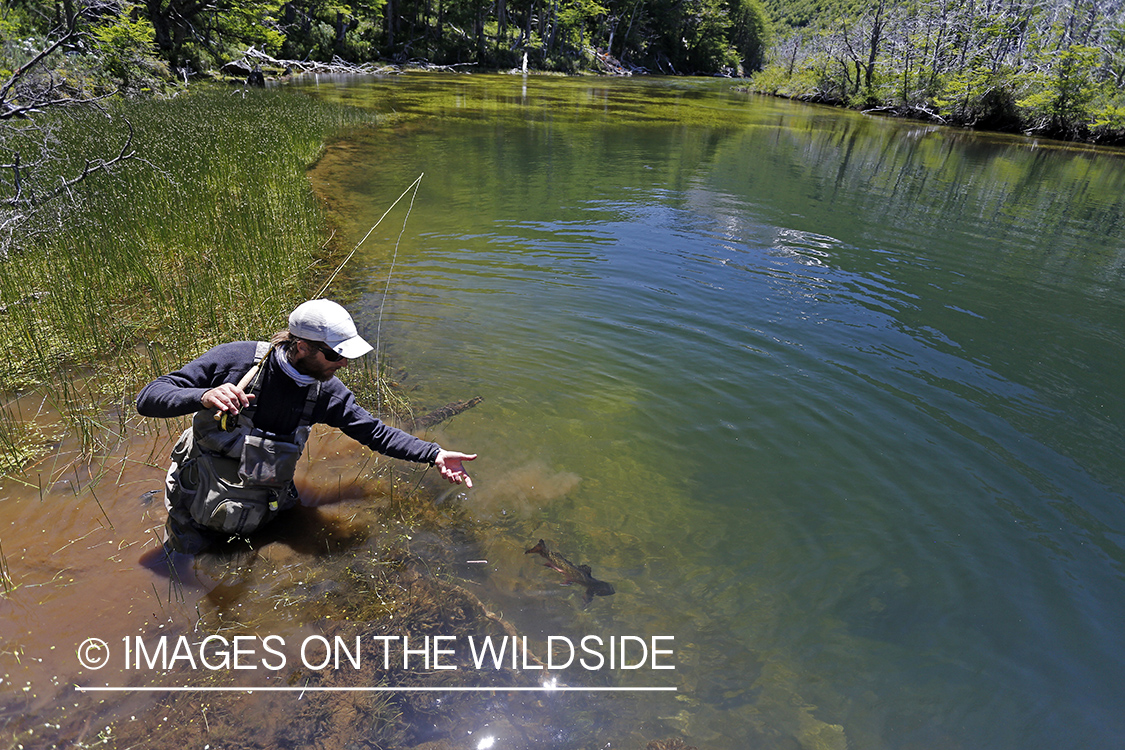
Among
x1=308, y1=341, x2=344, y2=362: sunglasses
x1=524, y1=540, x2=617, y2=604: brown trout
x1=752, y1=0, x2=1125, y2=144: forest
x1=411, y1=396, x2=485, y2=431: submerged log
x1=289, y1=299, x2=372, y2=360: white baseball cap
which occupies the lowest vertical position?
x1=524, y1=540, x2=617, y2=604: brown trout

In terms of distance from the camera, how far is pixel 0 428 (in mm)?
4000

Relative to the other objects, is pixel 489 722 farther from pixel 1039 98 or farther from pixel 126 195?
pixel 1039 98

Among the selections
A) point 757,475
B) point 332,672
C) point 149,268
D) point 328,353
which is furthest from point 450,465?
point 149,268

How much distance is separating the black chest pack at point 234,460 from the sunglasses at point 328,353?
0.23m

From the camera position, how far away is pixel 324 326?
3.09m

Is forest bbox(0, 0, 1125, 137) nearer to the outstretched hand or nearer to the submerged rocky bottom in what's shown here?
the submerged rocky bottom

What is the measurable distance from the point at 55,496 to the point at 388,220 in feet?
26.1

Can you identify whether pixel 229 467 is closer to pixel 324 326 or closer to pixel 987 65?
pixel 324 326

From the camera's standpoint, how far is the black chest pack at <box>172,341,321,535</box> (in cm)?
330

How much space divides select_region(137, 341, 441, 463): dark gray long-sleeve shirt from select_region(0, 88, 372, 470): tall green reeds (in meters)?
1.97

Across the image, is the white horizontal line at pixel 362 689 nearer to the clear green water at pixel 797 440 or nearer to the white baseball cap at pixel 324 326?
the clear green water at pixel 797 440

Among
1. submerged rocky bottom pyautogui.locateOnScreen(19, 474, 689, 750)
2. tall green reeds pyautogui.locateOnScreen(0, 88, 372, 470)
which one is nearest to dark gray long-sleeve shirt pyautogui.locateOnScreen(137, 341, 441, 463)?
submerged rocky bottom pyautogui.locateOnScreen(19, 474, 689, 750)

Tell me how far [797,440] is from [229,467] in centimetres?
464

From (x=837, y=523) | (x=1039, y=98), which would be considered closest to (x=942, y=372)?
(x=837, y=523)
